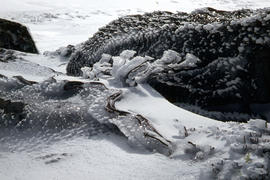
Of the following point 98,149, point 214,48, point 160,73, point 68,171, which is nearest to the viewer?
point 68,171

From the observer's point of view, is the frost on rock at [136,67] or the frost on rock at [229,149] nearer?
the frost on rock at [229,149]

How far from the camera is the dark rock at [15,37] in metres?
5.02

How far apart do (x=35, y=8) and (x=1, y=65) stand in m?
7.88

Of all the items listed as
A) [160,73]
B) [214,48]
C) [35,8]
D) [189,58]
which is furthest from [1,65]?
[35,8]

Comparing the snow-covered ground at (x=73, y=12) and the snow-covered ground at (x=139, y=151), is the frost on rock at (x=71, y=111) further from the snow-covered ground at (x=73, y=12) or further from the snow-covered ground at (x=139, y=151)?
the snow-covered ground at (x=73, y=12)

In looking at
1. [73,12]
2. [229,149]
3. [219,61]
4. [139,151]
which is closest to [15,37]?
[219,61]

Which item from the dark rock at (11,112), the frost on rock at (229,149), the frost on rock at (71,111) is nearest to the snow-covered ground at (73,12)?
the frost on rock at (71,111)

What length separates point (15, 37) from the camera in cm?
515

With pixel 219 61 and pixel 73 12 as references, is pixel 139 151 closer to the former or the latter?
pixel 219 61

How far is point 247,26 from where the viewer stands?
114 inches

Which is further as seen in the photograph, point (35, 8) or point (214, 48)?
point (35, 8)

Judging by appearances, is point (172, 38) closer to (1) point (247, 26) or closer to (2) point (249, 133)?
(1) point (247, 26)

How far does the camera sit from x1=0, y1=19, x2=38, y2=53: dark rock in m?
5.02

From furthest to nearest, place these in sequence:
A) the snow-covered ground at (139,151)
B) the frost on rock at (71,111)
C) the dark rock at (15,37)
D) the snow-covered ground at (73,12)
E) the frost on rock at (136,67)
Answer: the snow-covered ground at (73,12)
the dark rock at (15,37)
the frost on rock at (136,67)
the frost on rock at (71,111)
the snow-covered ground at (139,151)
